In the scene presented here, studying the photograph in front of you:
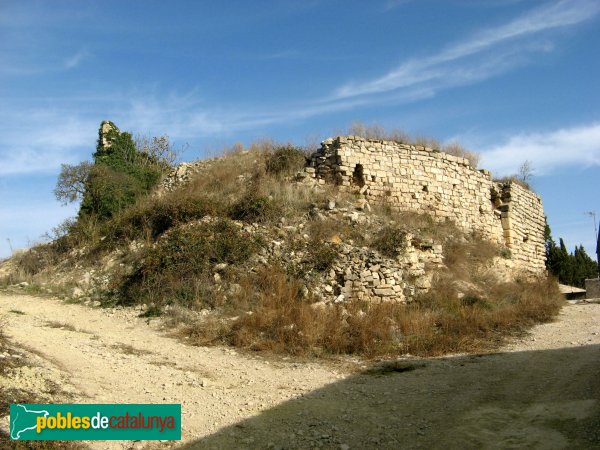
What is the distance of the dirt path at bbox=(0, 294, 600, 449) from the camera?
554cm

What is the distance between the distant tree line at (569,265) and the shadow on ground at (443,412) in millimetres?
20341

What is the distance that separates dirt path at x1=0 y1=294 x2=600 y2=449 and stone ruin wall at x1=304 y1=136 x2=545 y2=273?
275 inches

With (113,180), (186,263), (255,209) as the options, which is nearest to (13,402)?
(186,263)

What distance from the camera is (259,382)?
7531mm

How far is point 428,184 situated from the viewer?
1648 cm

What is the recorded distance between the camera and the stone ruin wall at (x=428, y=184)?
15789 mm

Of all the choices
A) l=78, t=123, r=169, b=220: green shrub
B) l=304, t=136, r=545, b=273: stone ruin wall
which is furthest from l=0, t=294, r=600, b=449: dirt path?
l=78, t=123, r=169, b=220: green shrub

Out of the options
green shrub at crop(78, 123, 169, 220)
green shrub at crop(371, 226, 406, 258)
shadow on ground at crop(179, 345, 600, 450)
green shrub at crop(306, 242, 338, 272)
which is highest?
green shrub at crop(78, 123, 169, 220)

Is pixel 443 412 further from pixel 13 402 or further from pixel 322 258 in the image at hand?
pixel 322 258

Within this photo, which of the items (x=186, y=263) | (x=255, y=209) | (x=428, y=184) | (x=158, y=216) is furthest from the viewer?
(x=428, y=184)

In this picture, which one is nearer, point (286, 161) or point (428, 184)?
point (286, 161)

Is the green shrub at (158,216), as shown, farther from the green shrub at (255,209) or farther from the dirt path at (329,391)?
the dirt path at (329,391)

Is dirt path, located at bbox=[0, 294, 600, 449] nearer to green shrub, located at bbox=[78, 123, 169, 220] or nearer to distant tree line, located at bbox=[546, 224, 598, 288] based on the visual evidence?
green shrub, located at bbox=[78, 123, 169, 220]

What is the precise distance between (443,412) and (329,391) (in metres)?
1.60
